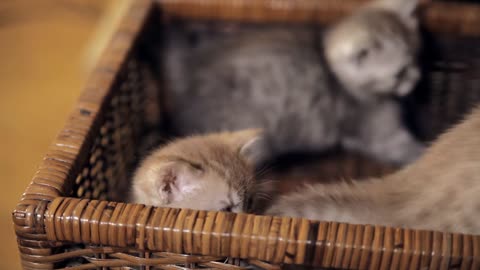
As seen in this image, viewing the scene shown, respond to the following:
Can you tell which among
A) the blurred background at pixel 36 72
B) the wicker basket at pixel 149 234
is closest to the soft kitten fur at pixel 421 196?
the wicker basket at pixel 149 234

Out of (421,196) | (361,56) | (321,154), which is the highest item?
(361,56)

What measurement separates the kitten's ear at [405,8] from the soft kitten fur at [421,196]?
2.45 feet

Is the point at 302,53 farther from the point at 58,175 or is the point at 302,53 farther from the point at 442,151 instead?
the point at 58,175

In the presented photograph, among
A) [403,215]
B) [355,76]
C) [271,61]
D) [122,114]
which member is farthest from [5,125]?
[403,215]

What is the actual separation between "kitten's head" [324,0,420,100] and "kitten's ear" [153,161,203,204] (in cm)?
82

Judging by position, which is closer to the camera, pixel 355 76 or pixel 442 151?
pixel 442 151

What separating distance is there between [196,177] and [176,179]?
4 centimetres

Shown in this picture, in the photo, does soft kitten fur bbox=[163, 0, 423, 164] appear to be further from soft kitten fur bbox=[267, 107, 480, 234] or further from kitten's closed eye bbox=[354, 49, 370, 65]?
soft kitten fur bbox=[267, 107, 480, 234]

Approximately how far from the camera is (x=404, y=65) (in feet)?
5.36

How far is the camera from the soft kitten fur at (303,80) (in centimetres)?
162

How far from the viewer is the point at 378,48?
166cm

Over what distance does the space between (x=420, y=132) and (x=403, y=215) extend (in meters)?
0.88

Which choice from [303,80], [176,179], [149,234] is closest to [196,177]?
[176,179]

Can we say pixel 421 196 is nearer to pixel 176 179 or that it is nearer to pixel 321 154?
pixel 176 179
